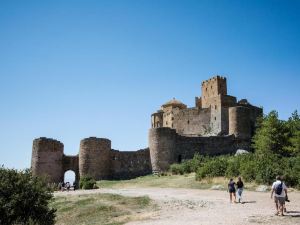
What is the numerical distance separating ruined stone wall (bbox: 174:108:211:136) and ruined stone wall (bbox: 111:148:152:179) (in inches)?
493

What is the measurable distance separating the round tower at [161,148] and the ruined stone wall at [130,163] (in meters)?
1.01

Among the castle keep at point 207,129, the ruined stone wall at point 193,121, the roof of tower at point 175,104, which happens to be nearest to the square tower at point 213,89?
the castle keep at point 207,129

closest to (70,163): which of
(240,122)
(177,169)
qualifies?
(177,169)

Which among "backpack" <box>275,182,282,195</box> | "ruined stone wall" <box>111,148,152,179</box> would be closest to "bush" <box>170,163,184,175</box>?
"ruined stone wall" <box>111,148,152,179</box>

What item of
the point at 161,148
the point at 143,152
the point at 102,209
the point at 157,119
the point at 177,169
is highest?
the point at 157,119

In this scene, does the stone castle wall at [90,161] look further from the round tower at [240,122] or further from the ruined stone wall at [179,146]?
the round tower at [240,122]

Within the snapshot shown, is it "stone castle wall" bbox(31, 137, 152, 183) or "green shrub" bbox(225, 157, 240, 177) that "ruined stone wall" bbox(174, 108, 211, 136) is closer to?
"stone castle wall" bbox(31, 137, 152, 183)

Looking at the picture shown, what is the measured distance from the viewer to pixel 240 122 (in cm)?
5141

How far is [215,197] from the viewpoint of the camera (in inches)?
907

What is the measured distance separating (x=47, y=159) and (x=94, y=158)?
5248 mm

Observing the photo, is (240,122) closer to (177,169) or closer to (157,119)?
(177,169)

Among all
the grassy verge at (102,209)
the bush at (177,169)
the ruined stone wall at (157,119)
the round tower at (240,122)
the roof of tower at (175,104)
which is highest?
the roof of tower at (175,104)

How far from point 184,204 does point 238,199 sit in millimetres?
2991

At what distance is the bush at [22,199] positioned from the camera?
627 inches
